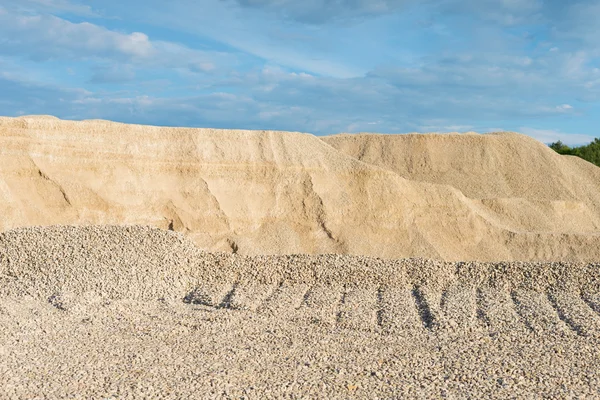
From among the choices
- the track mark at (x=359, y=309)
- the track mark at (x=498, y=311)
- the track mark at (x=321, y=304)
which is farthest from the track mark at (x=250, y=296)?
the track mark at (x=498, y=311)

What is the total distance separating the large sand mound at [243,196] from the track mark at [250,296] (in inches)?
167

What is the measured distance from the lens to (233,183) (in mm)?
19078

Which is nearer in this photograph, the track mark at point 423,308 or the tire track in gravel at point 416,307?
the tire track in gravel at point 416,307

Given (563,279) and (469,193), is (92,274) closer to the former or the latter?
(563,279)

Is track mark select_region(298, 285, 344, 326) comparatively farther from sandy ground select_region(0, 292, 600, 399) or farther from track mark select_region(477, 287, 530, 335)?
track mark select_region(477, 287, 530, 335)

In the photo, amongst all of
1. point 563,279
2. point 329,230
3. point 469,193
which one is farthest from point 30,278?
point 469,193

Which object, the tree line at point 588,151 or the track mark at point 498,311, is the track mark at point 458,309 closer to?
the track mark at point 498,311

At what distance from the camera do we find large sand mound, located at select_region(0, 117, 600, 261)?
1758cm

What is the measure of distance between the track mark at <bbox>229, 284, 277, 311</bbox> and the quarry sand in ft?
0.20

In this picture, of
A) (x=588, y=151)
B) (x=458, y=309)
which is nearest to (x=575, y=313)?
(x=458, y=309)

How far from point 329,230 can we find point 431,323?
8103mm

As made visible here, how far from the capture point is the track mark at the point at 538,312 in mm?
10531

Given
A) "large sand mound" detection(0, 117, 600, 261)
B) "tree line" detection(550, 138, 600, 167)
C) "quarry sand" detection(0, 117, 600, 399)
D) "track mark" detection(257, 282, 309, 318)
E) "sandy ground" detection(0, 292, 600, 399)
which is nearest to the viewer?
"sandy ground" detection(0, 292, 600, 399)

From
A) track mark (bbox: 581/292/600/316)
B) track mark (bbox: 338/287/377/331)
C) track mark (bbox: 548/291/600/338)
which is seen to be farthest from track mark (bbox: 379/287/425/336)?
track mark (bbox: 581/292/600/316)
